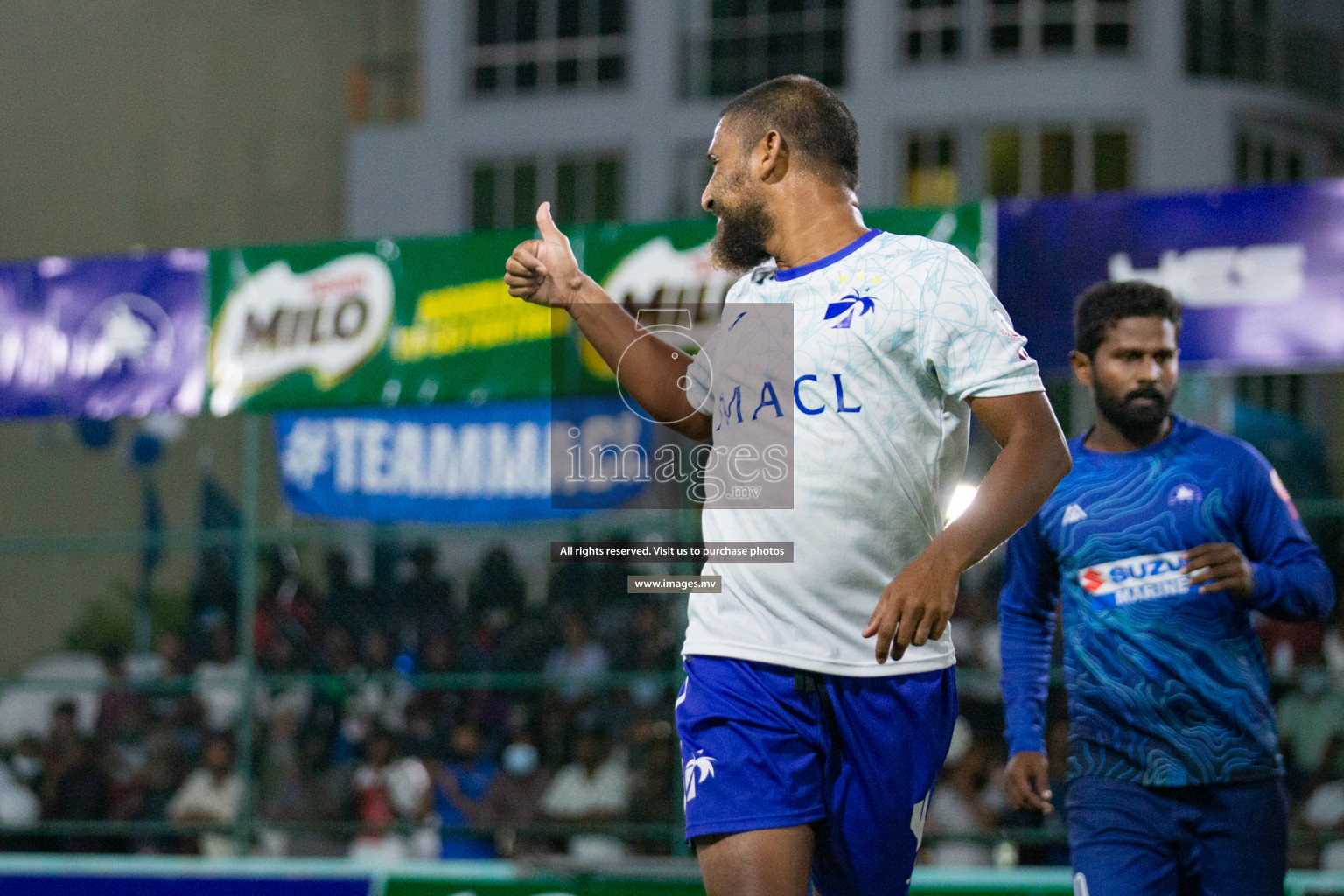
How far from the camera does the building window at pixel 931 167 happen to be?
57.3ft

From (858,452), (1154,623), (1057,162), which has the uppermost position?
(1057,162)

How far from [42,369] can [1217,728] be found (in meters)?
5.63

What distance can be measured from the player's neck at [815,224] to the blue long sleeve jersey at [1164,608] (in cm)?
116

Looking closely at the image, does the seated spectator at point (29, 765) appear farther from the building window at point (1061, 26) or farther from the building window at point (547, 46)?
the building window at point (1061, 26)

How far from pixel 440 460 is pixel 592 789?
301 centimetres

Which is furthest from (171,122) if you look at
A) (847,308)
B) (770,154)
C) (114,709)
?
(847,308)

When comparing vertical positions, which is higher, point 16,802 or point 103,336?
point 103,336

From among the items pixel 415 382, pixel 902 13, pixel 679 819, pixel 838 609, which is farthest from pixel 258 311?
pixel 902 13

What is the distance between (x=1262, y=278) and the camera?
5.55 m

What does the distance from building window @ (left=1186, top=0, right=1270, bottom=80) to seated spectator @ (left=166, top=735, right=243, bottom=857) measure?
13599mm

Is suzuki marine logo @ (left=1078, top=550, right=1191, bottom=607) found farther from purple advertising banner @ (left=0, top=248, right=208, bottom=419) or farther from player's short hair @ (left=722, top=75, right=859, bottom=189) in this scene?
purple advertising banner @ (left=0, top=248, right=208, bottom=419)

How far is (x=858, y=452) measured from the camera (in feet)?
8.79

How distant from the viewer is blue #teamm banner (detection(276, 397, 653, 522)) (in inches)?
384
